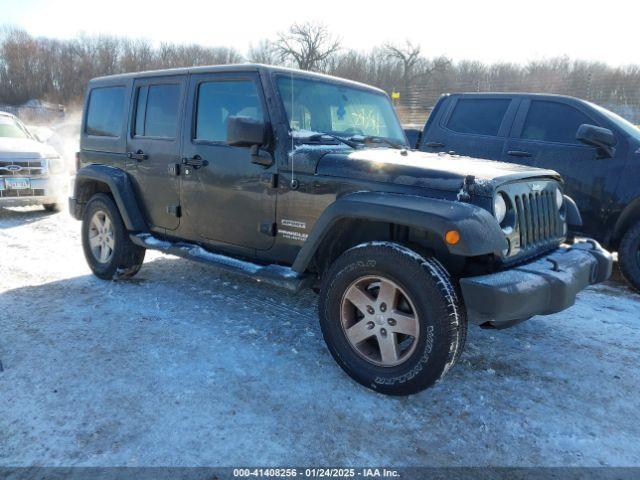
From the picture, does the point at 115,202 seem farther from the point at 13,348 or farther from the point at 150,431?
the point at 150,431

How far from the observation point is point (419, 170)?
2.95 m

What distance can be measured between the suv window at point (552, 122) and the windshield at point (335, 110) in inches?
81.0

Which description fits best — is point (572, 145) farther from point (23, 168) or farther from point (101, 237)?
point (23, 168)

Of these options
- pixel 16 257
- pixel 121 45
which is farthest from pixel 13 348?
pixel 121 45

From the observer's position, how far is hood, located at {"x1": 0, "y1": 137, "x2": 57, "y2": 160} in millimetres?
8023

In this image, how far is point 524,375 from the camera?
3258 millimetres

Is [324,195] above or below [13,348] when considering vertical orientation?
above

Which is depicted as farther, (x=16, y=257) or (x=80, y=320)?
(x=16, y=257)

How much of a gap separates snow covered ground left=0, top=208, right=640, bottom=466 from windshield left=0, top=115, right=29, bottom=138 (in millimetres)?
5736

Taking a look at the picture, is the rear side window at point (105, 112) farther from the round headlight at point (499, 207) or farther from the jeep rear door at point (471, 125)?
the round headlight at point (499, 207)

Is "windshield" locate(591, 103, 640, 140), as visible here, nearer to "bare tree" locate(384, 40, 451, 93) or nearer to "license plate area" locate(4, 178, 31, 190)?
"license plate area" locate(4, 178, 31, 190)

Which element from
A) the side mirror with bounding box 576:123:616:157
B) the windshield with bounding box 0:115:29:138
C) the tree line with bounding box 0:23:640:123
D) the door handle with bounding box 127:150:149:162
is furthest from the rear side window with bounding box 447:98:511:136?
the tree line with bounding box 0:23:640:123

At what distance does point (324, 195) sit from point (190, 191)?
4.76 feet

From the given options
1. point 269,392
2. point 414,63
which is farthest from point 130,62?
point 269,392
